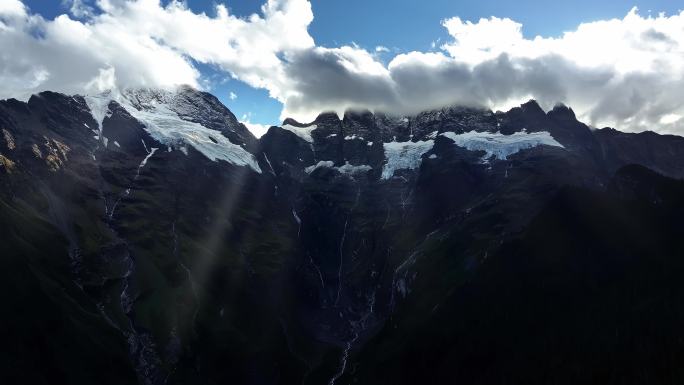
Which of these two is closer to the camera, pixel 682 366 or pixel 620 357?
pixel 682 366

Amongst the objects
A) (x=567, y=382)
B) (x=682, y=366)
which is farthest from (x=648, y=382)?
(x=567, y=382)

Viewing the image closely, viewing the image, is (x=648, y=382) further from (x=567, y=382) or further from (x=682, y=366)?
(x=567, y=382)

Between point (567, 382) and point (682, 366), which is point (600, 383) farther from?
point (682, 366)

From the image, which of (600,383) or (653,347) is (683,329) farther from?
(600,383)

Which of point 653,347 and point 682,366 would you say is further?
point 653,347

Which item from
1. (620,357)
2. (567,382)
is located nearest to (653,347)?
(620,357)

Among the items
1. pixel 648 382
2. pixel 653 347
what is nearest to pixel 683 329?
pixel 653 347

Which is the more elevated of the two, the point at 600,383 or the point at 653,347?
the point at 653,347

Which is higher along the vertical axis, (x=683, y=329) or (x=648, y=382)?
(x=683, y=329)
